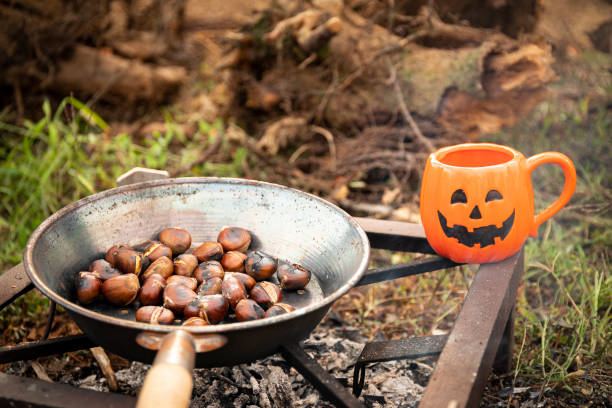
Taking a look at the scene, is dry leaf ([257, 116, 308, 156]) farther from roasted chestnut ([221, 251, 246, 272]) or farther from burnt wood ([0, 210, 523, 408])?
roasted chestnut ([221, 251, 246, 272])

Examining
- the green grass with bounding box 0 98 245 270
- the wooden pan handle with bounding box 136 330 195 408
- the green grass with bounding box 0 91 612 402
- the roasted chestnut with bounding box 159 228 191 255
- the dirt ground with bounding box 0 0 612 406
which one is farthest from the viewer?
the dirt ground with bounding box 0 0 612 406

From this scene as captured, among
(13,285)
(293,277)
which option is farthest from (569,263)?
(13,285)

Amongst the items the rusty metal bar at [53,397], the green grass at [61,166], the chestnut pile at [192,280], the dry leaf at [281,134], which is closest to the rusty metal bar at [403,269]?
the chestnut pile at [192,280]

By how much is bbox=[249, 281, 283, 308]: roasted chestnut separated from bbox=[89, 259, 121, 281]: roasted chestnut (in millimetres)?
387

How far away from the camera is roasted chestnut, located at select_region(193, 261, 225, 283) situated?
1.58m

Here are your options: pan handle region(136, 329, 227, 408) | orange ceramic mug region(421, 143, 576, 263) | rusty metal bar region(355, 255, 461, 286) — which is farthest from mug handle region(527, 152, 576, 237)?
pan handle region(136, 329, 227, 408)

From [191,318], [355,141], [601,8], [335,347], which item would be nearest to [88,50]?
[355,141]

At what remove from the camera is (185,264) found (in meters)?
1.63

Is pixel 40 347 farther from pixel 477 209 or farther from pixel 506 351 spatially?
pixel 506 351

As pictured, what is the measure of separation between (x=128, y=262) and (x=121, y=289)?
0.11m

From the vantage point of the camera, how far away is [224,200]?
6.07 ft

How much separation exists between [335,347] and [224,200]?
2.56ft

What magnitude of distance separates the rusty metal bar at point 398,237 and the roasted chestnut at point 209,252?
1.75 ft

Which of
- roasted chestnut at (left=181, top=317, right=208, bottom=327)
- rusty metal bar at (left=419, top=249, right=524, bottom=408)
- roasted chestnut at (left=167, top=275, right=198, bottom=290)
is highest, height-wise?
roasted chestnut at (left=181, top=317, right=208, bottom=327)
